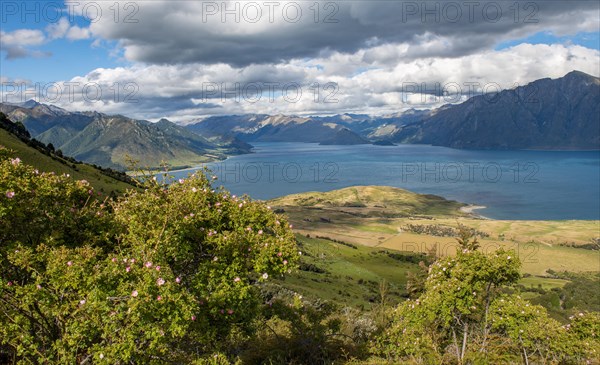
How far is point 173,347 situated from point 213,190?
262 inches

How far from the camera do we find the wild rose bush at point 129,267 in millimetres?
11586

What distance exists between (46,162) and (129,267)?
144784 millimetres

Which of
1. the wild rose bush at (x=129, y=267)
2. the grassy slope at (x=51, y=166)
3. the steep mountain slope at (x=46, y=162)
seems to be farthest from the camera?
the steep mountain slope at (x=46, y=162)

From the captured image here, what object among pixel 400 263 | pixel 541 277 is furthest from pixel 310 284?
pixel 541 277

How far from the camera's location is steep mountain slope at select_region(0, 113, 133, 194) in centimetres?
12738

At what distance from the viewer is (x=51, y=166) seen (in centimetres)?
13150

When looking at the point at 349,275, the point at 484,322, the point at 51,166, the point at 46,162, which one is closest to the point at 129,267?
the point at 484,322

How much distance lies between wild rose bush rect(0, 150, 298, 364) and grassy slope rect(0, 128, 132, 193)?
121 meters

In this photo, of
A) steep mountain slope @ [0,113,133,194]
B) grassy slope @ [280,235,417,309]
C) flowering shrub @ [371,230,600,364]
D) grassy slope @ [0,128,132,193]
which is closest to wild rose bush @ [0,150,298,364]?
flowering shrub @ [371,230,600,364]

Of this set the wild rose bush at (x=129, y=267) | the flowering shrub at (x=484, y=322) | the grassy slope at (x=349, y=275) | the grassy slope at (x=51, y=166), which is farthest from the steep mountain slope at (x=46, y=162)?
the flowering shrub at (x=484, y=322)

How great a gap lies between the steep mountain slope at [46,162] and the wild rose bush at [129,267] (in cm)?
11390

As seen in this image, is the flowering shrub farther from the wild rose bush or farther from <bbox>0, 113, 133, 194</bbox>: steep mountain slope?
<bbox>0, 113, 133, 194</bbox>: steep mountain slope

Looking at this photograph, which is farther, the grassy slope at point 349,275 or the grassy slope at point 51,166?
the grassy slope at point 51,166

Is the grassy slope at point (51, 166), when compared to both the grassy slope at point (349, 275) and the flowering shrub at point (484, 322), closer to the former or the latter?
the grassy slope at point (349, 275)
